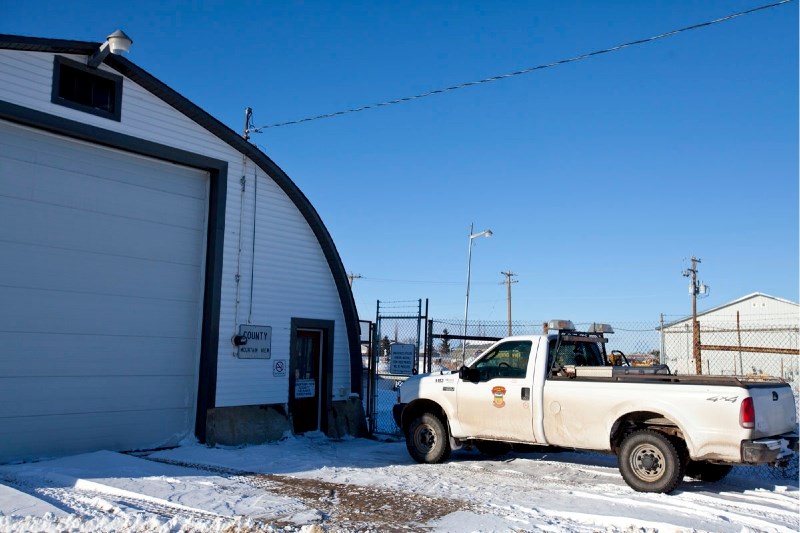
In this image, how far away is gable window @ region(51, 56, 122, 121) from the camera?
36.3 ft

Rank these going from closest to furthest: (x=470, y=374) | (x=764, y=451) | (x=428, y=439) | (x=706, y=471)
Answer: (x=764, y=451) → (x=706, y=471) → (x=470, y=374) → (x=428, y=439)

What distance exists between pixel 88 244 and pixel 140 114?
2.33 meters

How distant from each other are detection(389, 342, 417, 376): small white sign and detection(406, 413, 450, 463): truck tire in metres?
3.19

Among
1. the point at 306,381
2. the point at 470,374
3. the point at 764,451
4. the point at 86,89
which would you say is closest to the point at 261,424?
the point at 306,381

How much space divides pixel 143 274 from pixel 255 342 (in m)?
2.40

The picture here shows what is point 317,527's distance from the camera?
6898 millimetres

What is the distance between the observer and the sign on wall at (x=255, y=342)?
43.4 ft

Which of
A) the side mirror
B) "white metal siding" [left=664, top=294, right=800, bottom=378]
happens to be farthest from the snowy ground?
"white metal siding" [left=664, top=294, right=800, bottom=378]

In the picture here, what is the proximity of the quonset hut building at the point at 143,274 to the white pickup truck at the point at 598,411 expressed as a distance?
350 cm

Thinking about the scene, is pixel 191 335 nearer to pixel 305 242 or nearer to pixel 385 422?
pixel 305 242

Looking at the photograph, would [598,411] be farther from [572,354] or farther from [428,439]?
[428,439]

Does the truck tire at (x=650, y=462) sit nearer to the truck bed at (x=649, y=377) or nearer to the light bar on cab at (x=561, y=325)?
the truck bed at (x=649, y=377)

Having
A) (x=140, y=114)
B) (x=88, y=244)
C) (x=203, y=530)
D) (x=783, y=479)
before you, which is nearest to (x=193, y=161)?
(x=140, y=114)

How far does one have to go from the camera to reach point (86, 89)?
37.7 feet
